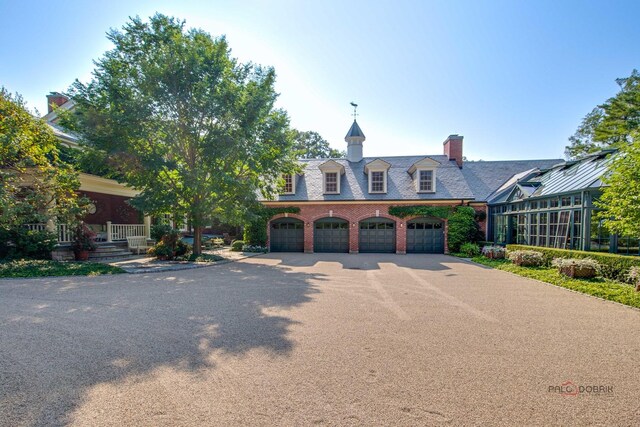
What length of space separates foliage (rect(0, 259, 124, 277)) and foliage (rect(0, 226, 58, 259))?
26.1 inches

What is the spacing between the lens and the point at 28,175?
12156 mm

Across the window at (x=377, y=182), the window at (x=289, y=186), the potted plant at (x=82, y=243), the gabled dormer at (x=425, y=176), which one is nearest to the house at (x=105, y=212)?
the potted plant at (x=82, y=243)

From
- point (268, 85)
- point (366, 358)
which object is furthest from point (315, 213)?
point (366, 358)

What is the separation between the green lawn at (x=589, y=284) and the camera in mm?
7452

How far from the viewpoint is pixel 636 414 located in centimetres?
293

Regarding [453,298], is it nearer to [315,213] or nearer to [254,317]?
[254,317]

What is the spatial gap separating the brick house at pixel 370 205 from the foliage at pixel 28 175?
10.9 meters

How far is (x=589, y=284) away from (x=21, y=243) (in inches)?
825

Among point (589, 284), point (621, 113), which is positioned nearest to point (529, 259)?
point (589, 284)

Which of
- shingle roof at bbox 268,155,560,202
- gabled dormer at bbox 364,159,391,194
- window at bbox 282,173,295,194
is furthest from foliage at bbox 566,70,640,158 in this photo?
window at bbox 282,173,295,194

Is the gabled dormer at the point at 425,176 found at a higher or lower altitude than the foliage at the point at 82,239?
higher

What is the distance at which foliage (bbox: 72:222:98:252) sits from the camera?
1355cm

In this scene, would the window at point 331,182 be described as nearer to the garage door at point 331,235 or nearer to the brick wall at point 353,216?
the brick wall at point 353,216

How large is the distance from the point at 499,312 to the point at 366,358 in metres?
4.09
